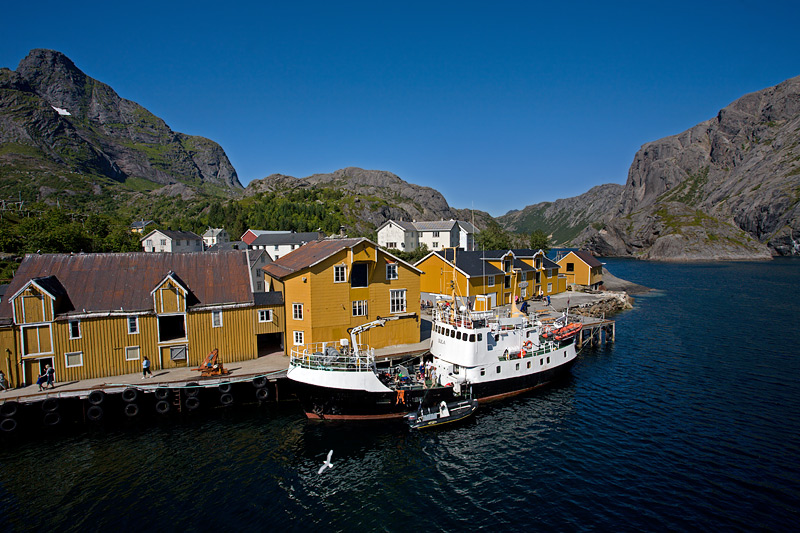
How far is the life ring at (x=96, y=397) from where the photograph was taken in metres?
28.2

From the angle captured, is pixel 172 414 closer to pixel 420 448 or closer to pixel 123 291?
pixel 123 291

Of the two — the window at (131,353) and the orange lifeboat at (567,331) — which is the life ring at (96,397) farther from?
the orange lifeboat at (567,331)

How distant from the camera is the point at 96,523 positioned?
1934 centimetres

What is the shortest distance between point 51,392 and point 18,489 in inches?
308

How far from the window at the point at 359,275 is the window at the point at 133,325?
16.8m

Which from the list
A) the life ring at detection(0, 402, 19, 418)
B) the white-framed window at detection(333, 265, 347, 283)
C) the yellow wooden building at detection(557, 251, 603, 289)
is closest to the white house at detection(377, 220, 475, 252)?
the yellow wooden building at detection(557, 251, 603, 289)

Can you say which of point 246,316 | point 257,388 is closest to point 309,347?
point 257,388

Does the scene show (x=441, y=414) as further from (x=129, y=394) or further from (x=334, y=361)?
(x=129, y=394)

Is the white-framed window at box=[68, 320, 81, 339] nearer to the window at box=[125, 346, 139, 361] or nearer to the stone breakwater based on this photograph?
the window at box=[125, 346, 139, 361]

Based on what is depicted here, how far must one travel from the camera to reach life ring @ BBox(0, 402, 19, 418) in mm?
26562

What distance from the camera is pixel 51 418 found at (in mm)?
27609

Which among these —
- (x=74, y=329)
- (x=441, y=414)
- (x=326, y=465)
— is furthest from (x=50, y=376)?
(x=441, y=414)

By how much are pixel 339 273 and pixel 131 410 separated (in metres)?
17.5

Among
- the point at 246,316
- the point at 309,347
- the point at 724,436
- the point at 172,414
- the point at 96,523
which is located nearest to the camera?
the point at 96,523
